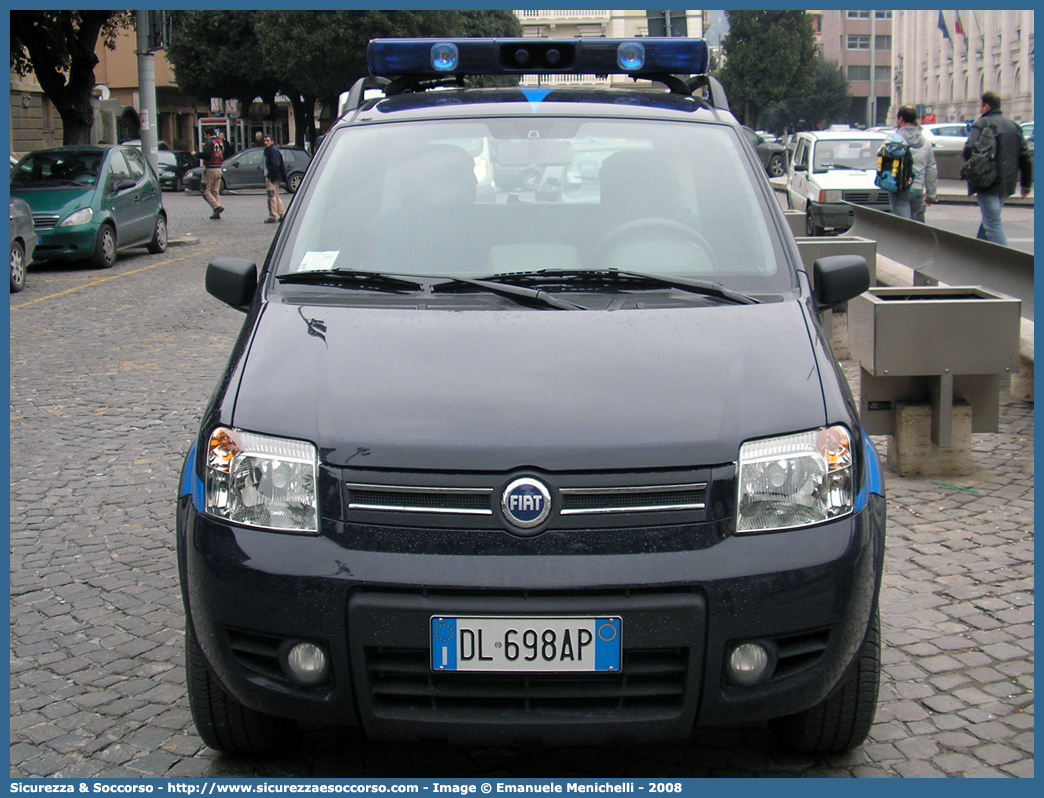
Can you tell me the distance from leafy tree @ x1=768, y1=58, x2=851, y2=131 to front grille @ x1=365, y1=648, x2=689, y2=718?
100982 millimetres

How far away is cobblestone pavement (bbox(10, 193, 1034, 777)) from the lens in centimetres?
315

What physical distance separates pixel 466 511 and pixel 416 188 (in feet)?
5.16

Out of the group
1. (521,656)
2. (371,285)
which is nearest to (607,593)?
(521,656)

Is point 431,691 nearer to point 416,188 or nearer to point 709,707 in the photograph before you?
point 709,707

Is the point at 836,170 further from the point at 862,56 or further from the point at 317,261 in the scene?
the point at 862,56

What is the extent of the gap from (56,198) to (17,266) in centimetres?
248

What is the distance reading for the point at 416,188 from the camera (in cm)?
386

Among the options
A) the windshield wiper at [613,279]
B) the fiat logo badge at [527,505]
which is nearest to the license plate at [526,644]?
the fiat logo badge at [527,505]

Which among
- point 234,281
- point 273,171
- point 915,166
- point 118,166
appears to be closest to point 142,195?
point 118,166

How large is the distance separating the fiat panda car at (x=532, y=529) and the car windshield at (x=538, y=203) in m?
0.40

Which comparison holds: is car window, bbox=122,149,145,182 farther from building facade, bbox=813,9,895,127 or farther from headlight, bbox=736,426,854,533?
building facade, bbox=813,9,895,127

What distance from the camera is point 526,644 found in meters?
2.56

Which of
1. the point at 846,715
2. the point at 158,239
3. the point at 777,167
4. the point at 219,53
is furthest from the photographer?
the point at 219,53

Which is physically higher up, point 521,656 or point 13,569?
point 521,656
